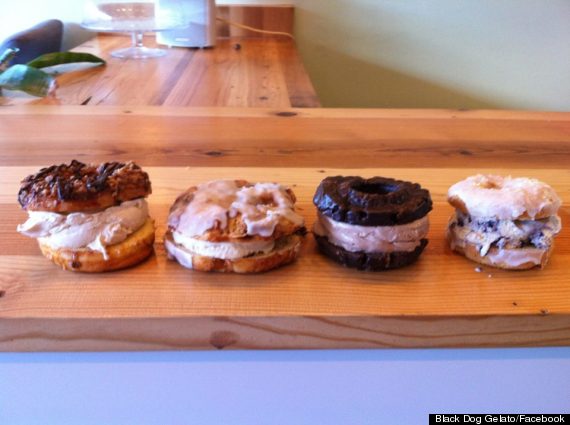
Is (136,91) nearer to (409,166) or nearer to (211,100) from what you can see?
(211,100)

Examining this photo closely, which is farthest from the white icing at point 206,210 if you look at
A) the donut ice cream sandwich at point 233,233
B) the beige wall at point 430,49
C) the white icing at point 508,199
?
the beige wall at point 430,49

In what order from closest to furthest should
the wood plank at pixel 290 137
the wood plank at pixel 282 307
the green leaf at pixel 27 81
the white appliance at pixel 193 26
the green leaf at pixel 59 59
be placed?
the wood plank at pixel 282 307 → the wood plank at pixel 290 137 → the green leaf at pixel 27 81 → the green leaf at pixel 59 59 → the white appliance at pixel 193 26

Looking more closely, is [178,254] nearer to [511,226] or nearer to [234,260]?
[234,260]

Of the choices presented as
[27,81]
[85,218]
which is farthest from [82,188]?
[27,81]

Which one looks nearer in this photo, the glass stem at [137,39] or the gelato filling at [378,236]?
the gelato filling at [378,236]

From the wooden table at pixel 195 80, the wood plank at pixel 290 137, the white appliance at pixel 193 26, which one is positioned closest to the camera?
the wood plank at pixel 290 137

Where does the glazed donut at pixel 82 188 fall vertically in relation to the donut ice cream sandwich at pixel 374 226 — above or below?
above

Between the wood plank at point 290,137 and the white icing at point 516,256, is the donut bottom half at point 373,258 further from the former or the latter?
the wood plank at point 290,137

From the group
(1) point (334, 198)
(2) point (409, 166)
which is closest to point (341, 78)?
(2) point (409, 166)

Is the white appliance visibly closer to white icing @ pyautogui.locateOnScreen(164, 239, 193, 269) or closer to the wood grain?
the wood grain
